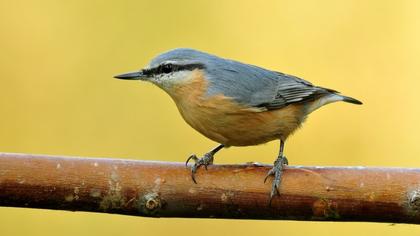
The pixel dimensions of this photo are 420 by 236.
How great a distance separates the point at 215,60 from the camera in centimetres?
371

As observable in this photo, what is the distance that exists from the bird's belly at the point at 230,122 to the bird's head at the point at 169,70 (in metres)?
0.13

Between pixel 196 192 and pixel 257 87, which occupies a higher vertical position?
pixel 257 87

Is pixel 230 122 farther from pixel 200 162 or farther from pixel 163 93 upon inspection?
pixel 163 93

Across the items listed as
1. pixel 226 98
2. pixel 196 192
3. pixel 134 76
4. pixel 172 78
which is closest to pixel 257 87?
pixel 226 98

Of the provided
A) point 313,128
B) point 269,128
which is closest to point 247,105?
point 269,128

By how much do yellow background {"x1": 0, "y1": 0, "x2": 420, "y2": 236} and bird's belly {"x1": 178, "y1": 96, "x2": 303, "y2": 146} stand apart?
49.2 inches

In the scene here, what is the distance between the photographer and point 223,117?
11.4ft

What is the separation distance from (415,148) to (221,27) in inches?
58.5

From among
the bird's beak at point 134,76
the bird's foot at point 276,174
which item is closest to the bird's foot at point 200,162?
the bird's foot at point 276,174

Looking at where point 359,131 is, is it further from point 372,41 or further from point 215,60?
point 215,60

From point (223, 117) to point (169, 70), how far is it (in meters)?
0.35

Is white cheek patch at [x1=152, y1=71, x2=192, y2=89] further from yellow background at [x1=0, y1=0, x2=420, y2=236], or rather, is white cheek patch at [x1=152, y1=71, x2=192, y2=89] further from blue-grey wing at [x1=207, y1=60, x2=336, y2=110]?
yellow background at [x1=0, y1=0, x2=420, y2=236]

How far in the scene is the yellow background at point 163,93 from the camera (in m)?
4.89

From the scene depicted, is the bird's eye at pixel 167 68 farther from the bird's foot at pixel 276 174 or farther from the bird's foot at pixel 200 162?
the bird's foot at pixel 276 174
